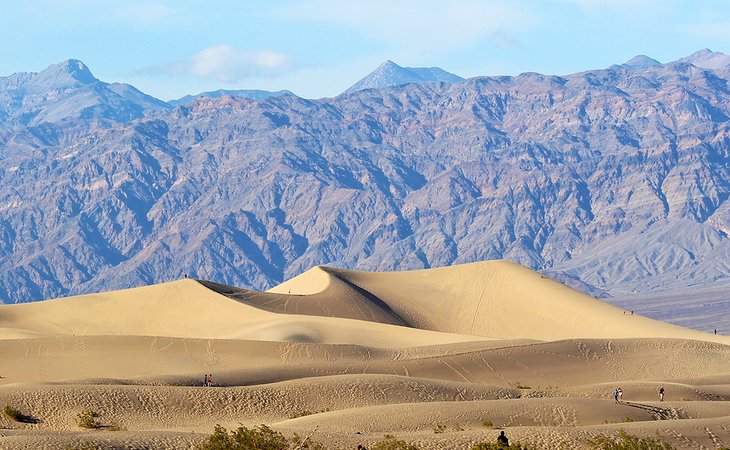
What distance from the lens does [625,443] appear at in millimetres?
42156

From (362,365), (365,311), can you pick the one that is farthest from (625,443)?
(365,311)

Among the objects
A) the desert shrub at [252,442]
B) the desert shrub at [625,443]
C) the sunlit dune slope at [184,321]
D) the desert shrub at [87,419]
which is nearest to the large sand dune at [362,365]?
the sunlit dune slope at [184,321]

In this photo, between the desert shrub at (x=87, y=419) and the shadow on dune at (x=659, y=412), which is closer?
the desert shrub at (x=87, y=419)

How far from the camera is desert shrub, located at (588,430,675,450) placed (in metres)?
41.4

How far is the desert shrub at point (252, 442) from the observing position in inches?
1524

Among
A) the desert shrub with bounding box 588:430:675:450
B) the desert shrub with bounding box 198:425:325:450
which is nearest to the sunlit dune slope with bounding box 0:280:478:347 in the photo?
the desert shrub with bounding box 588:430:675:450

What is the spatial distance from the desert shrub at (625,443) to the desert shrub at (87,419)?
16.9m

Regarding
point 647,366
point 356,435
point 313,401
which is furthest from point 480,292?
point 356,435

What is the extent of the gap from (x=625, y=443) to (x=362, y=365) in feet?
103

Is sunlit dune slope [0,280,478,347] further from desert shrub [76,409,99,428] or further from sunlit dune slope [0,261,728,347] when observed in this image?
desert shrub [76,409,99,428]

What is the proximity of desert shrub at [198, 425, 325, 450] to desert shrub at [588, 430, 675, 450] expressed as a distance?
8386mm

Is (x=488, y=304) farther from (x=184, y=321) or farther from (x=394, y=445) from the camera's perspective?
(x=394, y=445)

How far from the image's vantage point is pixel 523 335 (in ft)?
388

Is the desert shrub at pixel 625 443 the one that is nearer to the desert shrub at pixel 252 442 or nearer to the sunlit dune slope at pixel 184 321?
the desert shrub at pixel 252 442
